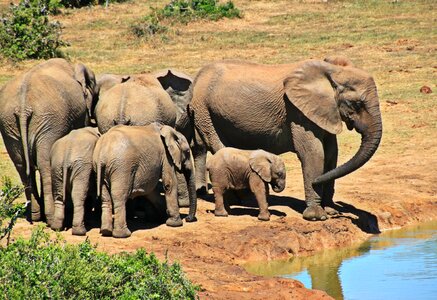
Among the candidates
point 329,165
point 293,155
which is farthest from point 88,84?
point 293,155

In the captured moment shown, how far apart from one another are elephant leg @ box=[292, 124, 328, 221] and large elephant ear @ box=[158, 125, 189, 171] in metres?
1.72

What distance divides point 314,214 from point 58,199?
3.36 metres

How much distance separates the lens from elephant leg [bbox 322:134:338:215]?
15.2m

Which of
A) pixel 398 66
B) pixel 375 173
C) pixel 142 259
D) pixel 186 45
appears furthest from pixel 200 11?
pixel 142 259

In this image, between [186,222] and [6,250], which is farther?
[186,222]

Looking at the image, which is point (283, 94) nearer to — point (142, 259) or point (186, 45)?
point (142, 259)

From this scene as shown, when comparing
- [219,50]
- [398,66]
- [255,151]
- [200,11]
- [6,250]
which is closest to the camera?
[6,250]

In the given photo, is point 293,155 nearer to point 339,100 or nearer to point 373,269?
point 339,100

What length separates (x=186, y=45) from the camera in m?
28.7

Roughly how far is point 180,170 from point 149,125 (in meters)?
0.66

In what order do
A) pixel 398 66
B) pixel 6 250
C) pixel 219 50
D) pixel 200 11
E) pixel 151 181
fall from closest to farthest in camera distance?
pixel 6 250 → pixel 151 181 → pixel 398 66 → pixel 219 50 → pixel 200 11

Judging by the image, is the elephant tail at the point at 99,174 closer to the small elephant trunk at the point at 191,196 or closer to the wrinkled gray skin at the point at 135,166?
the wrinkled gray skin at the point at 135,166

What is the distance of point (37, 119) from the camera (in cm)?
1375

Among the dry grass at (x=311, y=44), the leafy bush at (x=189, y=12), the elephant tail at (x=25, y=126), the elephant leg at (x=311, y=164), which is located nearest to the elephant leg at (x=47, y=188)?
the elephant tail at (x=25, y=126)
